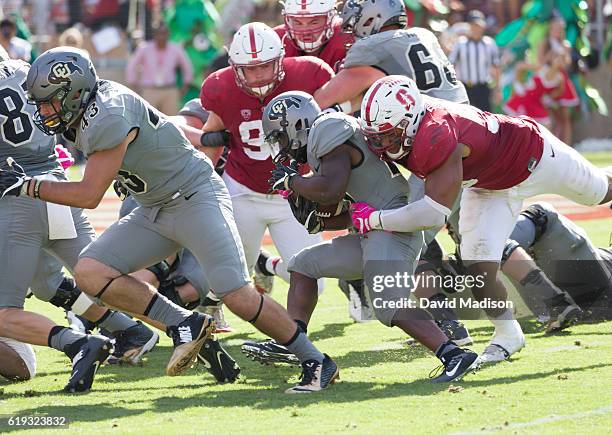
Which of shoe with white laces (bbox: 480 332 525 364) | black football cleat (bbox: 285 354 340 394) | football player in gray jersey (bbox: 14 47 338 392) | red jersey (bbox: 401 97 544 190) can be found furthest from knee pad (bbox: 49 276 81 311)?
shoe with white laces (bbox: 480 332 525 364)

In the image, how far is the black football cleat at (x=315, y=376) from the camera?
5.62 meters

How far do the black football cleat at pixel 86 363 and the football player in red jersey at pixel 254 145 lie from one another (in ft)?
5.21

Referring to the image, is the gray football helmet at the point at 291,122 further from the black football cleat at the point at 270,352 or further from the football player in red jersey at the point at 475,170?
the black football cleat at the point at 270,352

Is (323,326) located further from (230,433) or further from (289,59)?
(230,433)

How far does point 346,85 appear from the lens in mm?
7074

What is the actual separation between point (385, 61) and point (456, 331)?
1607mm

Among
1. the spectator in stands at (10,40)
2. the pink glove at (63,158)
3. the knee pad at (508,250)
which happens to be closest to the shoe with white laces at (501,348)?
the knee pad at (508,250)

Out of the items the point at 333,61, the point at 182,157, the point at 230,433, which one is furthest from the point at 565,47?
the point at 230,433

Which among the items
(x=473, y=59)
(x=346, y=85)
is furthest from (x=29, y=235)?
(x=473, y=59)

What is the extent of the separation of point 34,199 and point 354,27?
7.41 feet

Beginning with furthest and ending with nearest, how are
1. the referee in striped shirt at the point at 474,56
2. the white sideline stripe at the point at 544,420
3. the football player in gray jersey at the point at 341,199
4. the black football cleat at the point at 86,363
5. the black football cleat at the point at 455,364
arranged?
the referee in striped shirt at the point at 474,56 < the black football cleat at the point at 86,363 < the football player in gray jersey at the point at 341,199 < the black football cleat at the point at 455,364 < the white sideline stripe at the point at 544,420

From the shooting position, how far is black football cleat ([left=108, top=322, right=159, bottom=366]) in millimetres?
6477

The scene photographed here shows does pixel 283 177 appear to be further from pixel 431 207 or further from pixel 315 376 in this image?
pixel 315 376

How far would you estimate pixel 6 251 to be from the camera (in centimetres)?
593
